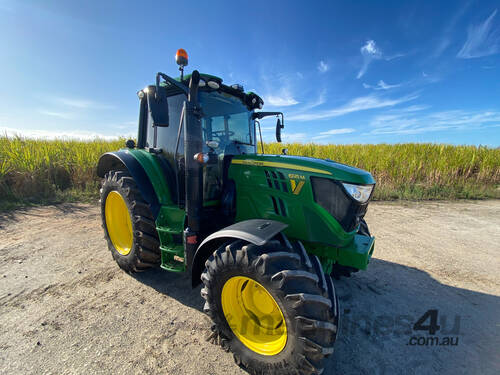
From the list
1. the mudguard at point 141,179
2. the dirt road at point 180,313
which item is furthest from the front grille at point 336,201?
the mudguard at point 141,179

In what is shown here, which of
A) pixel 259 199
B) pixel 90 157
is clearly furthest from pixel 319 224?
pixel 90 157

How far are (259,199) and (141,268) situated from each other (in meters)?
1.65

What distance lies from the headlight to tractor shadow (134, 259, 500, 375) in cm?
115

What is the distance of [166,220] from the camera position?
2.64 meters

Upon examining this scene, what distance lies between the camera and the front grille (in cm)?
195

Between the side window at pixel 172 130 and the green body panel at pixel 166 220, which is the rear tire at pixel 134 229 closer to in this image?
the green body panel at pixel 166 220

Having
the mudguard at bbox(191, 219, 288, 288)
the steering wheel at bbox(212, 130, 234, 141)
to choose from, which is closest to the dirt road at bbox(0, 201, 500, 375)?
the mudguard at bbox(191, 219, 288, 288)

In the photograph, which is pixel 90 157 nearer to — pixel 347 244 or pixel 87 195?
pixel 87 195

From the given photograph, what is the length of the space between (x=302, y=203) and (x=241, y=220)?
68 centimetres

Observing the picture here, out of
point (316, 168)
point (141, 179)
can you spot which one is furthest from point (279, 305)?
point (141, 179)

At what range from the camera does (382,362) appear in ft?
5.70

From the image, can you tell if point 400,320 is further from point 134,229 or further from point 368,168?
point 368,168

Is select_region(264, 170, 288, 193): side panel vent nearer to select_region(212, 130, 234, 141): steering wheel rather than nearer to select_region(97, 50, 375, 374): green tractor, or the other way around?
select_region(97, 50, 375, 374): green tractor

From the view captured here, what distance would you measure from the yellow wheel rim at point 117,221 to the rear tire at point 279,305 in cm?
188
